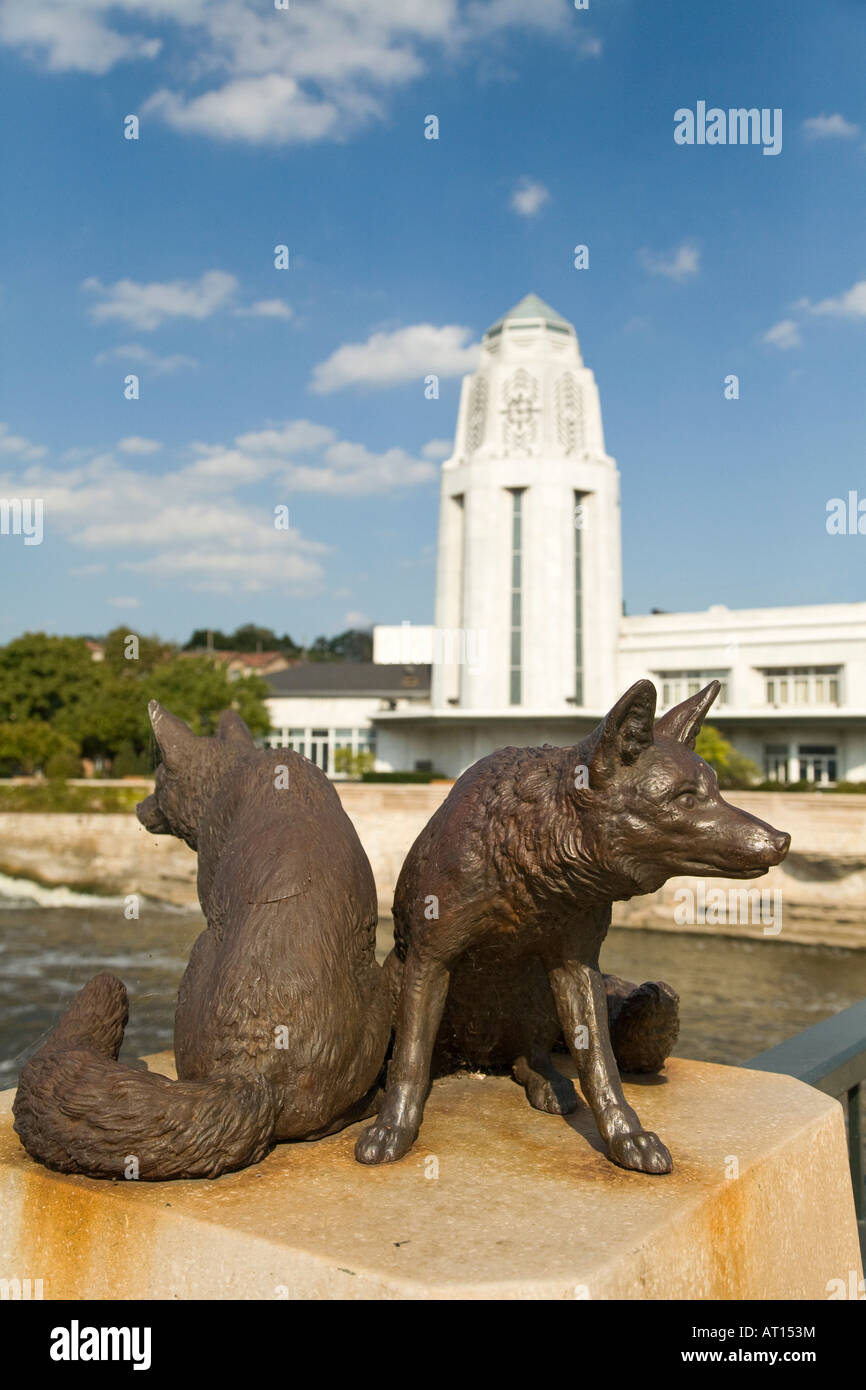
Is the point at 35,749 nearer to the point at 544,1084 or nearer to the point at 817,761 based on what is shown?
the point at 817,761

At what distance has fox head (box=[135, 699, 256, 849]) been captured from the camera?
367cm

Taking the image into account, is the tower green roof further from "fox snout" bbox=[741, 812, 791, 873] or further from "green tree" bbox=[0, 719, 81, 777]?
"fox snout" bbox=[741, 812, 791, 873]

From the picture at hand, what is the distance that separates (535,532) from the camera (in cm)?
4072

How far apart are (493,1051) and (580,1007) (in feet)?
2.05

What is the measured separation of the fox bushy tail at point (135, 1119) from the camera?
8.27 feet

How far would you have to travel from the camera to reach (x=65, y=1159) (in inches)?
102

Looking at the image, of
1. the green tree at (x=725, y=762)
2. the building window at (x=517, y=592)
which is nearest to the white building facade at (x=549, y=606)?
the building window at (x=517, y=592)

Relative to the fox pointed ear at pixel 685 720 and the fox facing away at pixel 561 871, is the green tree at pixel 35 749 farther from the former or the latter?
the fox pointed ear at pixel 685 720

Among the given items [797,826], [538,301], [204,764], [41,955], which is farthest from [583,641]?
[204,764]

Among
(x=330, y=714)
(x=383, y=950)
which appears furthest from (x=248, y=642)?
(x=383, y=950)

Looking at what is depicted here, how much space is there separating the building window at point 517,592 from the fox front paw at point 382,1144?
126 feet

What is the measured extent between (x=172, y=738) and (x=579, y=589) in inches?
1529

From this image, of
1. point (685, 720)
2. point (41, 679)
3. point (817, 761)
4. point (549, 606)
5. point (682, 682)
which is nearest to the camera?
point (685, 720)

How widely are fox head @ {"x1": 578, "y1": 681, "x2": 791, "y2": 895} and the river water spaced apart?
995cm
